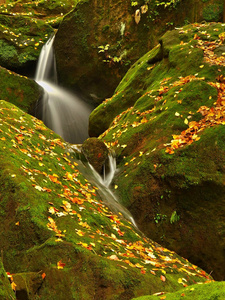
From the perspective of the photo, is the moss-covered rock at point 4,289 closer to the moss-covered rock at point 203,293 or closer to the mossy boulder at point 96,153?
the moss-covered rock at point 203,293

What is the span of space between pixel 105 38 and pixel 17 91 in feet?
16.1

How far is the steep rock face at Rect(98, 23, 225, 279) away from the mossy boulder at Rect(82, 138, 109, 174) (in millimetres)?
434

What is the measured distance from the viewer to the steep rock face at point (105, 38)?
1302 cm

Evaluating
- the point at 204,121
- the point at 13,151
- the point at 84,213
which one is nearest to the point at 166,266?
the point at 84,213

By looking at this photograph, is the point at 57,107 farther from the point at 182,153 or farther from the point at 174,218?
the point at 174,218

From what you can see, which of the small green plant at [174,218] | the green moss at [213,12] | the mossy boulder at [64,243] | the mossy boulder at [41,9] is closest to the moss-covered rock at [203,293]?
the mossy boulder at [64,243]

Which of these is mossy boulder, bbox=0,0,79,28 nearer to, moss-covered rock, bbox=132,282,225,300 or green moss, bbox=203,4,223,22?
green moss, bbox=203,4,223,22

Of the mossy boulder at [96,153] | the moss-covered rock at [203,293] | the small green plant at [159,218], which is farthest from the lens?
the mossy boulder at [96,153]

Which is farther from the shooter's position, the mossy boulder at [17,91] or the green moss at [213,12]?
the mossy boulder at [17,91]

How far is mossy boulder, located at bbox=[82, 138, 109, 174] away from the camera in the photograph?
23.7ft

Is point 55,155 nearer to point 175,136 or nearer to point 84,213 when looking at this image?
point 84,213

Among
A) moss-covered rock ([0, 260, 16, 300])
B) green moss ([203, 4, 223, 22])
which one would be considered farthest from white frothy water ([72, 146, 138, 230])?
green moss ([203, 4, 223, 22])

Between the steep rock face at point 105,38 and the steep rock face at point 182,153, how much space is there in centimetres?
478

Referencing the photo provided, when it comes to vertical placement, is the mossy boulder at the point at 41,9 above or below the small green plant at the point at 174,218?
above
